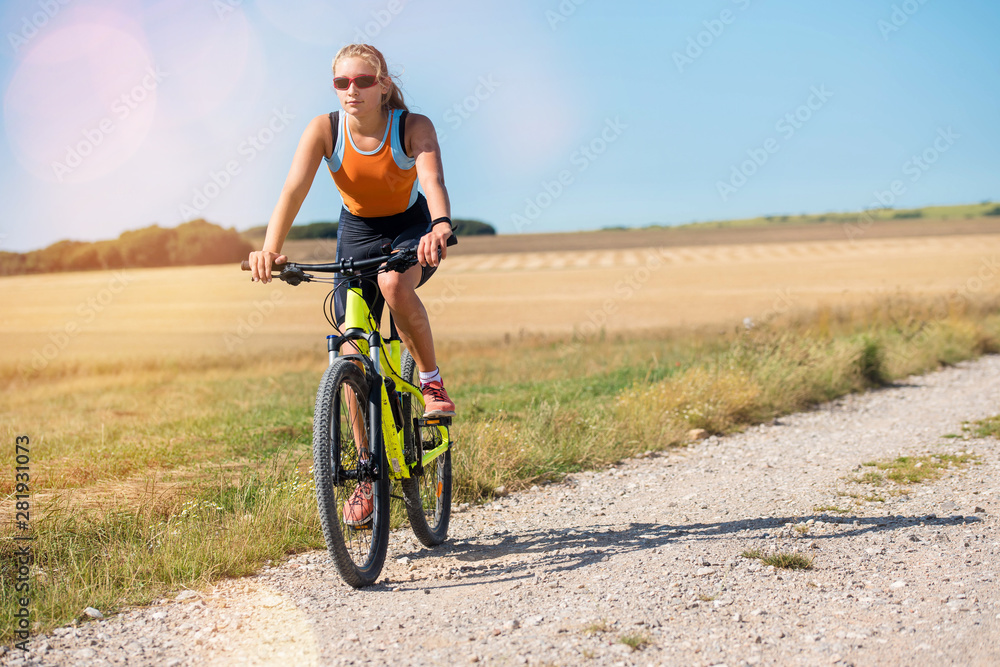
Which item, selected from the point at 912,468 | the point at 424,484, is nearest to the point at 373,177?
the point at 424,484

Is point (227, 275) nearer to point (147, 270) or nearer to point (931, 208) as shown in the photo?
point (147, 270)

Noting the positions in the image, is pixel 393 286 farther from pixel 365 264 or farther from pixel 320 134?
pixel 320 134

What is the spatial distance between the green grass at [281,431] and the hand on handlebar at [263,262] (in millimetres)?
1449

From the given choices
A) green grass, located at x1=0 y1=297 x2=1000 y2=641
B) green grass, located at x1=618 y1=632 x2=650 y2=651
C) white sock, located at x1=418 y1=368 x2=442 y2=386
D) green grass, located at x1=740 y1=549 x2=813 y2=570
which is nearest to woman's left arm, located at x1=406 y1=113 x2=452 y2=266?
white sock, located at x1=418 y1=368 x2=442 y2=386

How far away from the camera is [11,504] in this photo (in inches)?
180

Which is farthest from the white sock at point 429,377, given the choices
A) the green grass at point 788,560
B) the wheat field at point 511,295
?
the wheat field at point 511,295

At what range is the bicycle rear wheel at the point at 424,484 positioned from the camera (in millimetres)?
3920

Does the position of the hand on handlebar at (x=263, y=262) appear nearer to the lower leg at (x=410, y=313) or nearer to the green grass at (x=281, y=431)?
the lower leg at (x=410, y=313)

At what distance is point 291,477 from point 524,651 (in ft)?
8.93

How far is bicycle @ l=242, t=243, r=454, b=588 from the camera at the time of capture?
10.7 ft

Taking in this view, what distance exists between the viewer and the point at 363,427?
3.67 metres

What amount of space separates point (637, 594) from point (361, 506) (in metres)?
1.34

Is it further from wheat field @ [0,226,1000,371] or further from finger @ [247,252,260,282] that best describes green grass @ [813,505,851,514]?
wheat field @ [0,226,1000,371]

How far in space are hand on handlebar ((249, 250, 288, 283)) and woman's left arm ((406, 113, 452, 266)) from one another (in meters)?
0.68
